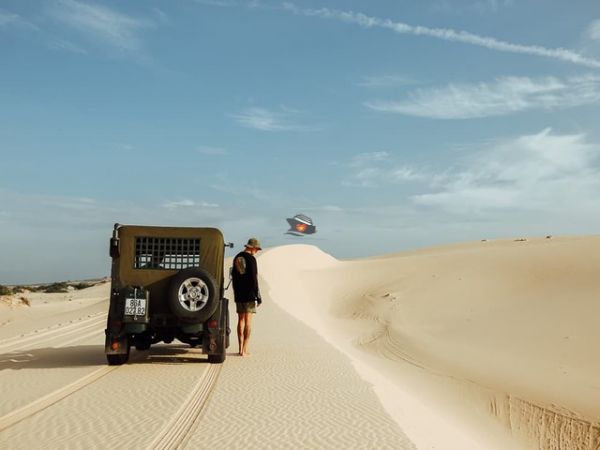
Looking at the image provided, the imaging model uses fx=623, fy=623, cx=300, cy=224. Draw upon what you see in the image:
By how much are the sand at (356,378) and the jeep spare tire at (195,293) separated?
1.01 metres

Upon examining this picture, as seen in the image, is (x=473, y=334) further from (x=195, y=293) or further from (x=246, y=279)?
(x=195, y=293)

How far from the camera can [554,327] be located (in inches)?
845

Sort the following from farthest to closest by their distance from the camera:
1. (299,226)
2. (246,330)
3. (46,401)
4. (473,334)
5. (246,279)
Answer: (299,226) → (473,334) → (246,330) → (246,279) → (46,401)

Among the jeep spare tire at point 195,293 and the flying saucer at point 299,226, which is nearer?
the jeep spare tire at point 195,293

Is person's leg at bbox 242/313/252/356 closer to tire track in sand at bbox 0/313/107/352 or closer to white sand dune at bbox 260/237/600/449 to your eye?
white sand dune at bbox 260/237/600/449

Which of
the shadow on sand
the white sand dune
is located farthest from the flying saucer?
the shadow on sand

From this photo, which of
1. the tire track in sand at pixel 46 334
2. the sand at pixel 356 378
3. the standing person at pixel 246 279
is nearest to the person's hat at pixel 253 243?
the standing person at pixel 246 279

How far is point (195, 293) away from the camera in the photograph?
10.7 metres

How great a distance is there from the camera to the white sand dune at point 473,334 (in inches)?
414

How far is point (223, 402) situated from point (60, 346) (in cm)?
936

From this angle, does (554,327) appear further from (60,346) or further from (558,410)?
(60,346)

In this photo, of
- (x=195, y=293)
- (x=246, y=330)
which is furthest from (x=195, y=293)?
(x=246, y=330)

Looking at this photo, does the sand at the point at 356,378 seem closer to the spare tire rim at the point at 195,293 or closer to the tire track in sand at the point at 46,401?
the tire track in sand at the point at 46,401

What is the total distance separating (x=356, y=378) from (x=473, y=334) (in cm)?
1312
